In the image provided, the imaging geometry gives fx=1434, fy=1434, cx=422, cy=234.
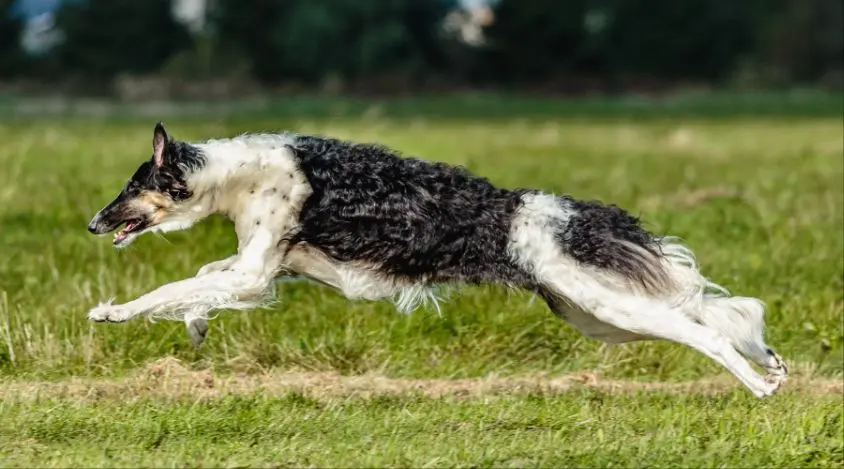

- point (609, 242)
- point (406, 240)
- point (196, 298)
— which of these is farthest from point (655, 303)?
point (196, 298)

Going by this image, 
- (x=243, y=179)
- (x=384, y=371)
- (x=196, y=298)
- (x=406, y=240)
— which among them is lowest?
(x=384, y=371)

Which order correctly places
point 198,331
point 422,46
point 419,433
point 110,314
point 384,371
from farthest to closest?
point 422,46
point 384,371
point 198,331
point 110,314
point 419,433

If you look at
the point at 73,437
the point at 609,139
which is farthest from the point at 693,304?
the point at 609,139

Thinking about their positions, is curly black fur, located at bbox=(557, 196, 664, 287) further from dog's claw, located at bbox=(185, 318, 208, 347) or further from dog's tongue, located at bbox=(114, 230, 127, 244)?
dog's tongue, located at bbox=(114, 230, 127, 244)

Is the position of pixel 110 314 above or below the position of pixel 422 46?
below

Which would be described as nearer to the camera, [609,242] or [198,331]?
[609,242]

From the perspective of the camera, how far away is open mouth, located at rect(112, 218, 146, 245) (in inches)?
294

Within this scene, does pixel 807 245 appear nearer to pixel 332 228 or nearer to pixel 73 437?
pixel 332 228

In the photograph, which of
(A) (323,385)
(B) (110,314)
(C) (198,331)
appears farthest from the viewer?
(A) (323,385)

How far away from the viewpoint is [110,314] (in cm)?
716

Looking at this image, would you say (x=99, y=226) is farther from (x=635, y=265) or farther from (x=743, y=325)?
(x=743, y=325)

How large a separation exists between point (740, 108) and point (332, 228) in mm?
32930

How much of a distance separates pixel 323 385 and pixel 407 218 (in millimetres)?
1226

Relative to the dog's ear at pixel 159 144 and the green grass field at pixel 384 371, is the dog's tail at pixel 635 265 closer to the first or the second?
the green grass field at pixel 384 371
